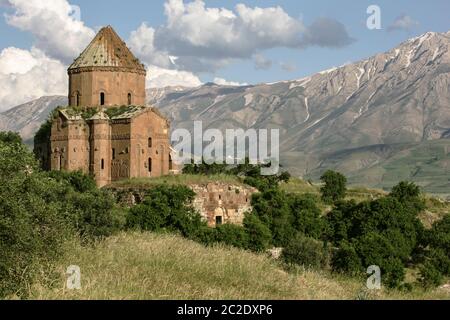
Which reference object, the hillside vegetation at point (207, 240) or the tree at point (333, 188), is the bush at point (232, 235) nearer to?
the hillside vegetation at point (207, 240)

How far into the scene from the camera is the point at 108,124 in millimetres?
50969

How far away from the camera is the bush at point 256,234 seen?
44862 millimetres

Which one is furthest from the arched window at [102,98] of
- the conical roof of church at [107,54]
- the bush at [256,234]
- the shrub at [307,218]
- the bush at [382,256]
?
the bush at [382,256]

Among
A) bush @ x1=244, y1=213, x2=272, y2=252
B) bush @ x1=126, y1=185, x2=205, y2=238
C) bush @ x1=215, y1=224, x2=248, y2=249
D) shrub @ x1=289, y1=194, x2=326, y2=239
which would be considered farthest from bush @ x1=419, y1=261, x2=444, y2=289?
bush @ x1=126, y1=185, x2=205, y2=238

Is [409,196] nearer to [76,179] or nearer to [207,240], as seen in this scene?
[207,240]

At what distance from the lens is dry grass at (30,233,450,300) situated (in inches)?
621

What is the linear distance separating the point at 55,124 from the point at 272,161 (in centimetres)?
2087

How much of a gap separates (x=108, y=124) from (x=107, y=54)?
18.4 feet

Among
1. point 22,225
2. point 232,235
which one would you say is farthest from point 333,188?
point 22,225

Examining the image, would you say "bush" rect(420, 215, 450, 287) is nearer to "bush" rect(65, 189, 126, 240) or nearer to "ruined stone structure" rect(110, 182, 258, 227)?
"ruined stone structure" rect(110, 182, 258, 227)

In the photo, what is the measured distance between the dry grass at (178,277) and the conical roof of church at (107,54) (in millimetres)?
32879

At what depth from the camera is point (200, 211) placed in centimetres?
4694
